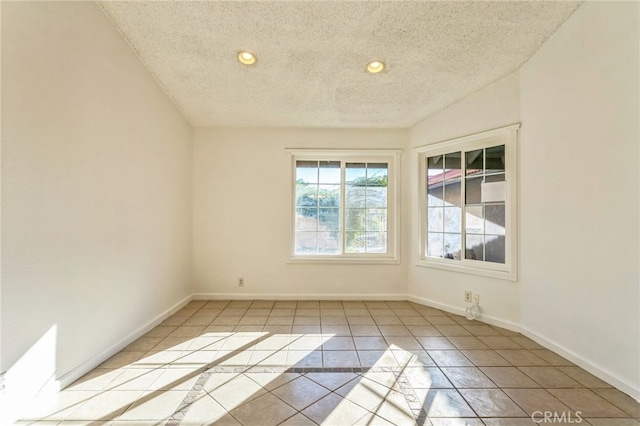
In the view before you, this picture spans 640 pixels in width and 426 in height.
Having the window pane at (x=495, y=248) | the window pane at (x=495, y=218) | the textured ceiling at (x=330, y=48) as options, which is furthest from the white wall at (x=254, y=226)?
the window pane at (x=495, y=218)

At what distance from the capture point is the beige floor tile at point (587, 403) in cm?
149

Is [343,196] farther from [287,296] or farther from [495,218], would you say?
[495,218]

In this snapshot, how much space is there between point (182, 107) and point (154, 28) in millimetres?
1104

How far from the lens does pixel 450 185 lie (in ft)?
10.5

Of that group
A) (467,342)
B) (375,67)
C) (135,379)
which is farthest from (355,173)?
(135,379)

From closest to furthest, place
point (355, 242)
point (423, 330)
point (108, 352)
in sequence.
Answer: point (108, 352)
point (423, 330)
point (355, 242)

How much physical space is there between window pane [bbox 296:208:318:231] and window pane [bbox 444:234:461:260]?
1.70 meters

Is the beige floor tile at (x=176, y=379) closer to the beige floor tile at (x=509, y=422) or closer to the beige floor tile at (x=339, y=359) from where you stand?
the beige floor tile at (x=339, y=359)

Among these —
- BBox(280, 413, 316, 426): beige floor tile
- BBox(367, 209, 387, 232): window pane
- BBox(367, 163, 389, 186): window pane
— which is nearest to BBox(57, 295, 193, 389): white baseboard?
BBox(280, 413, 316, 426): beige floor tile

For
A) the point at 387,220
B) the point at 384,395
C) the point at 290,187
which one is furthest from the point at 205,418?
the point at 387,220

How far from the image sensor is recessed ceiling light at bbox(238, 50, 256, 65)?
2309 millimetres

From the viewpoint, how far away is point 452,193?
316 centimetres

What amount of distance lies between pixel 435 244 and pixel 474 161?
110 centimetres

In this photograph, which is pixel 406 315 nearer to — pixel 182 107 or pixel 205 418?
pixel 205 418
